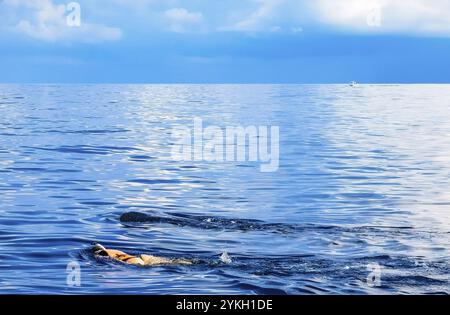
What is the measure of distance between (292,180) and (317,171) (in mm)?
3200

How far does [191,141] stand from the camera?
53.2 meters

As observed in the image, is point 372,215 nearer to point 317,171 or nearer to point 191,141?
point 317,171

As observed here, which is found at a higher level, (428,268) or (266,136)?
(266,136)

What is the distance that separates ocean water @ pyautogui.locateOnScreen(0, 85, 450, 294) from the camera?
15.5 metres

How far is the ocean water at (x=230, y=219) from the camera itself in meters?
15.5

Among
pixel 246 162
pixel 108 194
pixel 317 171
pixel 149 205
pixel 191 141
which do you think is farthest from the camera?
pixel 191 141

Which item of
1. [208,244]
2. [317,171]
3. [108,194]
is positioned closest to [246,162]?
[317,171]

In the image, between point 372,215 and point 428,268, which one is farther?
point 372,215

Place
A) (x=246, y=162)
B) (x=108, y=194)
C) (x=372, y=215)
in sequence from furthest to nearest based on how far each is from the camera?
(x=246, y=162) → (x=108, y=194) → (x=372, y=215)

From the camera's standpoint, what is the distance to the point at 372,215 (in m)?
23.3

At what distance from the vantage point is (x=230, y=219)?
2258 cm

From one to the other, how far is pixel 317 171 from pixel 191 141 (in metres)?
20.3

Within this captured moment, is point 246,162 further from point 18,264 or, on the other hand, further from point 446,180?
point 18,264
